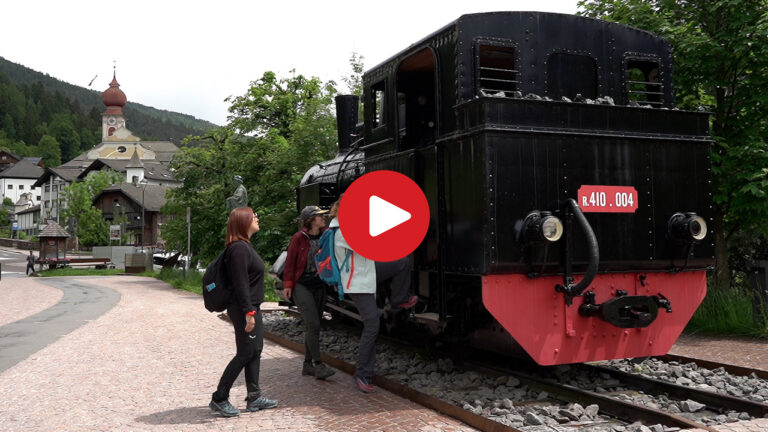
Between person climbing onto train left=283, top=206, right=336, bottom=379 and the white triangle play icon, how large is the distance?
0.93 metres

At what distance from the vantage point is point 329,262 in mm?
6723

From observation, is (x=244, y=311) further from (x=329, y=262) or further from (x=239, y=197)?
(x=239, y=197)

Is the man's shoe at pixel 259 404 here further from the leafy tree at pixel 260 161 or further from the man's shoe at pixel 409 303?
the leafy tree at pixel 260 161

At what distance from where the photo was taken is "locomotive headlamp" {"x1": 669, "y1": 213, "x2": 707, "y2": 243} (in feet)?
19.9

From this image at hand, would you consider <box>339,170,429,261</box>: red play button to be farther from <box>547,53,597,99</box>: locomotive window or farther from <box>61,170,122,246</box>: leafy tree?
<box>61,170,122,246</box>: leafy tree

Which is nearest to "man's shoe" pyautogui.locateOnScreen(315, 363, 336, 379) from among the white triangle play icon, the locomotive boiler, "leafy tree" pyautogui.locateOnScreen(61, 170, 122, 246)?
the locomotive boiler

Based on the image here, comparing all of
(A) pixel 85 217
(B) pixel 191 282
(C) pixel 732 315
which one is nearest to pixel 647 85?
(C) pixel 732 315

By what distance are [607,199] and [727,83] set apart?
19.2 ft

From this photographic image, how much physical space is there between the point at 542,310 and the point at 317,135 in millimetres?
14090

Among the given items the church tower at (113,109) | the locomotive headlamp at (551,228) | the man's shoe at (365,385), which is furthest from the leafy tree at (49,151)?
the locomotive headlamp at (551,228)

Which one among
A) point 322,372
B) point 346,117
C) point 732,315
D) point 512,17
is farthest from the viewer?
point 346,117

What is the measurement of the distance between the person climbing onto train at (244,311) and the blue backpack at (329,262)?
0.92 metres

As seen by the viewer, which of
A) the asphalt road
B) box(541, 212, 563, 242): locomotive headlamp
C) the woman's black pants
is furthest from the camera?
the asphalt road

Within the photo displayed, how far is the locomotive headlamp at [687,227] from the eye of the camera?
6078mm
